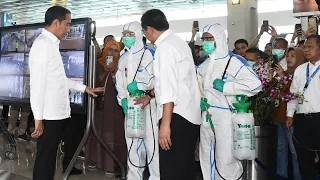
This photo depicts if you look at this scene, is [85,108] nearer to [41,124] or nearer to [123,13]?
[41,124]

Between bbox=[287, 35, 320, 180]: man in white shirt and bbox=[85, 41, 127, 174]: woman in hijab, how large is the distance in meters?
1.67

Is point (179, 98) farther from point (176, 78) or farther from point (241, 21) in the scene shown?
point (241, 21)

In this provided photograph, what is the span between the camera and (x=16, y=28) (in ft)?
13.8

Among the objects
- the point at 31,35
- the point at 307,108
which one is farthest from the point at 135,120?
the point at 31,35

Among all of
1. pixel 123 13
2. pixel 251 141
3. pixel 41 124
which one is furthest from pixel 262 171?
pixel 123 13

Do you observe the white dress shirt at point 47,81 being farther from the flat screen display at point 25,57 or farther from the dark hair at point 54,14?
the flat screen display at point 25,57

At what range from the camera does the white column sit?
26.5ft

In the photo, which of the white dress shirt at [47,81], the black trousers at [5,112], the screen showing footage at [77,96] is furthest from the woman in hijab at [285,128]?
the black trousers at [5,112]

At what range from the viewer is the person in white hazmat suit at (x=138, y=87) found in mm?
3266

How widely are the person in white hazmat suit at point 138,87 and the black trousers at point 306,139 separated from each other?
3.90 ft

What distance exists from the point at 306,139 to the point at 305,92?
0.39 meters

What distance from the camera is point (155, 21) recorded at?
2.46 m

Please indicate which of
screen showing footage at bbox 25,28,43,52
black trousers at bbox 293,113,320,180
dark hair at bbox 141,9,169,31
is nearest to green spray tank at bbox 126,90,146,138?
dark hair at bbox 141,9,169,31

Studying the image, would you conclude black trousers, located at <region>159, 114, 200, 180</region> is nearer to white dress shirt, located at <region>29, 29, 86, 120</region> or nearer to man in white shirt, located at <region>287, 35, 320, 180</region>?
white dress shirt, located at <region>29, 29, 86, 120</region>
